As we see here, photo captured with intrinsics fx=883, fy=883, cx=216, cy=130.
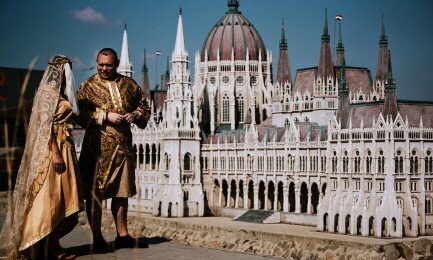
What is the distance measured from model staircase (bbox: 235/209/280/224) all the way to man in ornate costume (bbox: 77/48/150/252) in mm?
51924

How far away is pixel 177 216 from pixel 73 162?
207ft

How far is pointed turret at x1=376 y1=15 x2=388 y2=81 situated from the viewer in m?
72.6

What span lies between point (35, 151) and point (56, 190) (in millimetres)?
554

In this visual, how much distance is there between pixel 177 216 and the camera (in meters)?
73.9

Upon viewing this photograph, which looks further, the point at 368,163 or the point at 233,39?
the point at 233,39

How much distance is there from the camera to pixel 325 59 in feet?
242

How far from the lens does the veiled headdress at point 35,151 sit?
424 inches

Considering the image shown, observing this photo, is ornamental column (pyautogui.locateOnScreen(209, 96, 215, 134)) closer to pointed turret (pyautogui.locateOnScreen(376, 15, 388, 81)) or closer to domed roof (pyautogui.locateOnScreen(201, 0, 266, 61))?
domed roof (pyautogui.locateOnScreen(201, 0, 266, 61))

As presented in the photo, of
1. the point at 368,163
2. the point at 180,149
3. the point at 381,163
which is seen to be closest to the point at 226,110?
the point at 180,149

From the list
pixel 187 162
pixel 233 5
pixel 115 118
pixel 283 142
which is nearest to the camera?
pixel 115 118

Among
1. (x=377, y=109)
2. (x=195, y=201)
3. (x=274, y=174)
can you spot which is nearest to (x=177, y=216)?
(x=195, y=201)

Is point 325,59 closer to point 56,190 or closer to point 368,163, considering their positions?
point 368,163

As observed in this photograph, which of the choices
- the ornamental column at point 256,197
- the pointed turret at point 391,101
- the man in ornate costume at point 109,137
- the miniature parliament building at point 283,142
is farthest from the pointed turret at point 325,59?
the man in ornate costume at point 109,137

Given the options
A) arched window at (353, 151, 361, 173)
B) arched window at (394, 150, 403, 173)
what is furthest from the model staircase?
arched window at (394, 150, 403, 173)
